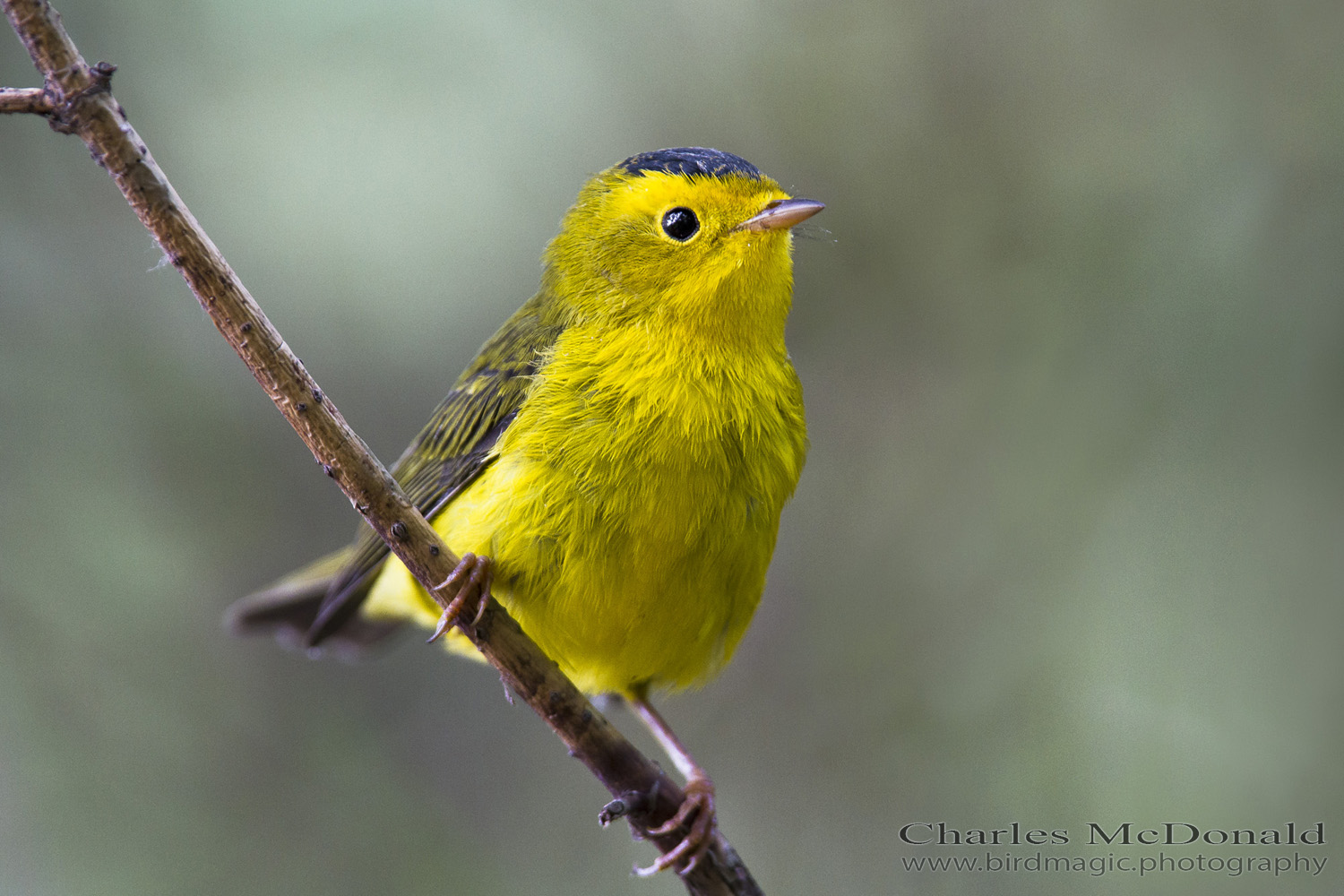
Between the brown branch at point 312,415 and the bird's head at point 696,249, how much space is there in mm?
1035

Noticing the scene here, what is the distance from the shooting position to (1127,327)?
483 cm

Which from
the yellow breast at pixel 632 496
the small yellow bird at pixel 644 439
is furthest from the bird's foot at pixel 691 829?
the yellow breast at pixel 632 496

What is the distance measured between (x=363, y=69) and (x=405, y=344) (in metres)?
1.22

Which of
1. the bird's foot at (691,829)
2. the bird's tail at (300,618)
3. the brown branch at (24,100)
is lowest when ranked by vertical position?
the bird's foot at (691,829)

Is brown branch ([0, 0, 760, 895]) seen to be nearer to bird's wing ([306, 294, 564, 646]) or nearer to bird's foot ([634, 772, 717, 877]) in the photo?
bird's foot ([634, 772, 717, 877])

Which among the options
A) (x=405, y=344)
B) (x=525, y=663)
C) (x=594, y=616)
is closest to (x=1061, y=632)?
(x=594, y=616)

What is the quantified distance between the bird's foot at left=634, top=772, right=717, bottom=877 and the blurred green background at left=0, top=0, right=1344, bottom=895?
1.39 m

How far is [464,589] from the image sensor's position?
118 inches

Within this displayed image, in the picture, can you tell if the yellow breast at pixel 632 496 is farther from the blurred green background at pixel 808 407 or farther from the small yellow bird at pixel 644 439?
the blurred green background at pixel 808 407

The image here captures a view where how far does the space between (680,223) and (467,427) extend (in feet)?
3.09

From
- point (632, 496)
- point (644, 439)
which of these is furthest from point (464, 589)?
point (644, 439)

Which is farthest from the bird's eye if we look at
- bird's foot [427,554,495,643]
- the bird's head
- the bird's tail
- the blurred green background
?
the bird's tail

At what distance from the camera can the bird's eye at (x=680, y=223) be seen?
10.8 feet

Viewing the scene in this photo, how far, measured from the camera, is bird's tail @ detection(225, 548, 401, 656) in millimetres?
4316
